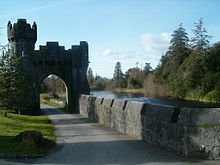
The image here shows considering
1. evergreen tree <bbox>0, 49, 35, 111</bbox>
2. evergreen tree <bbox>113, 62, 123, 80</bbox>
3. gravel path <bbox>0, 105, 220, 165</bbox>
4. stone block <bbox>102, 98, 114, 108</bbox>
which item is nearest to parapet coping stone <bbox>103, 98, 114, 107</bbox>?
stone block <bbox>102, 98, 114, 108</bbox>

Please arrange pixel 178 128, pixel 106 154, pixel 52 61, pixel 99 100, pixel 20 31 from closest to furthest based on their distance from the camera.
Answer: pixel 178 128, pixel 106 154, pixel 99 100, pixel 20 31, pixel 52 61

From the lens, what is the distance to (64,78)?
29719mm

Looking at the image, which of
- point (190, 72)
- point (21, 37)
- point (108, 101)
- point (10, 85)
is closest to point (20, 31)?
point (21, 37)

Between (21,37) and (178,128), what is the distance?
72.3 ft

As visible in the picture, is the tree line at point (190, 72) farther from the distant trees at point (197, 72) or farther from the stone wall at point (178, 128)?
the stone wall at point (178, 128)

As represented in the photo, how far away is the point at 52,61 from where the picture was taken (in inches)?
1131

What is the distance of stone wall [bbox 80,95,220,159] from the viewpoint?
7.85 meters

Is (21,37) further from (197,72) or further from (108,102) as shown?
(197,72)

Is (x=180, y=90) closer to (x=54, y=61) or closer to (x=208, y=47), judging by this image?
(x=208, y=47)

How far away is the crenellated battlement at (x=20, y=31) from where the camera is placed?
27047 millimetres

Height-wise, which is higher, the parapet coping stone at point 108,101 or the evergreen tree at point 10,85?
the evergreen tree at point 10,85

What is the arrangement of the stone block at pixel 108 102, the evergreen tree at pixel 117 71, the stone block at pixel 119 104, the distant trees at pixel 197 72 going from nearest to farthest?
the stone block at pixel 119 104, the stone block at pixel 108 102, the distant trees at pixel 197 72, the evergreen tree at pixel 117 71

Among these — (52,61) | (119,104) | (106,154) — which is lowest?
(106,154)

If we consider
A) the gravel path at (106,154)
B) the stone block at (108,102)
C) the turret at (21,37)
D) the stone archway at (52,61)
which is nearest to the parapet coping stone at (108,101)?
the stone block at (108,102)
